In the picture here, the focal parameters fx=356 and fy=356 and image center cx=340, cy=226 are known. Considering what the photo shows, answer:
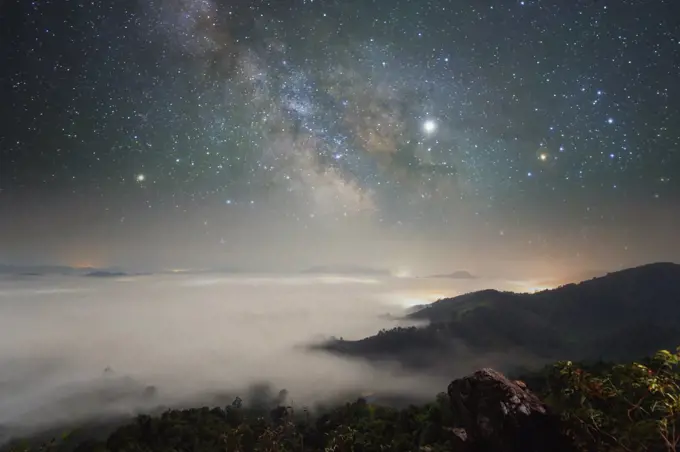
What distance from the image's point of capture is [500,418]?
16344mm

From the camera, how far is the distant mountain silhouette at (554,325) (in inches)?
3474

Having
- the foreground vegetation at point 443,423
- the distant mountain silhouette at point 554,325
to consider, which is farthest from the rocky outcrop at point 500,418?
the distant mountain silhouette at point 554,325

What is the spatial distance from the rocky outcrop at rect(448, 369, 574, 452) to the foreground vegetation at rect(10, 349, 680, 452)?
663mm

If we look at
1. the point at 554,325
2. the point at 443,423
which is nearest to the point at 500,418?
the point at 443,423

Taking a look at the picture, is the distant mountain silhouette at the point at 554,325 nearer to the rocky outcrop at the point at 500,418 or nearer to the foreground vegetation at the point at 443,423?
the foreground vegetation at the point at 443,423

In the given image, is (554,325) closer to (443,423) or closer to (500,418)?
(443,423)

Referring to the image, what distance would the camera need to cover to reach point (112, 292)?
509ft

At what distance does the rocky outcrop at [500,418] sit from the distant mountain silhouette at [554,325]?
78.1m

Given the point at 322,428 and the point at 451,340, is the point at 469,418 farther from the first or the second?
the point at 451,340

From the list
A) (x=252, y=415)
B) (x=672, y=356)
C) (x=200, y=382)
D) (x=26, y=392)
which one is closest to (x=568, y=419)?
(x=672, y=356)

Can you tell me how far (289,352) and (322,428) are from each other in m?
90.2

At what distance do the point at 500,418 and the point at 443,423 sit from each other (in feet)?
78.8

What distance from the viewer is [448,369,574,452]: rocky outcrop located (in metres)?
15.6

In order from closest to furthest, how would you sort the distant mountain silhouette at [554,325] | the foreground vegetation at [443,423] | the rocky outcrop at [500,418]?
the foreground vegetation at [443,423] → the rocky outcrop at [500,418] → the distant mountain silhouette at [554,325]
